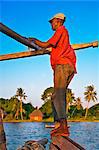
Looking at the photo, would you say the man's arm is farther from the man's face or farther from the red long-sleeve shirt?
the man's face

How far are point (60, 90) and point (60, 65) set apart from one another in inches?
14.6

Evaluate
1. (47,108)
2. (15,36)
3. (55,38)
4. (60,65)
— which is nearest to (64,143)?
(60,65)

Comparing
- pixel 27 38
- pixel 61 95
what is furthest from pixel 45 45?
pixel 61 95

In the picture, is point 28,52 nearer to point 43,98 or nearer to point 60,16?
point 60,16

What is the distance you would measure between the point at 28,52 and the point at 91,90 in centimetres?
9493

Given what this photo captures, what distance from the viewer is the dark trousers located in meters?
5.23

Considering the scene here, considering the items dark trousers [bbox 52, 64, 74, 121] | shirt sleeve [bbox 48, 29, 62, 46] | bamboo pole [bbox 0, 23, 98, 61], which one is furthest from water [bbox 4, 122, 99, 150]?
shirt sleeve [bbox 48, 29, 62, 46]

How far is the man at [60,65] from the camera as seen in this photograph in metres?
5.24

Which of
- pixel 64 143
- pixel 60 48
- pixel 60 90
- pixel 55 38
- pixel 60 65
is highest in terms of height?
pixel 55 38

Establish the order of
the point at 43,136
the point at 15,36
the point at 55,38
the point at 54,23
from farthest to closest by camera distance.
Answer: the point at 43,136
the point at 54,23
the point at 55,38
the point at 15,36

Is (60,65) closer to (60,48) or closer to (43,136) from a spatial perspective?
(60,48)

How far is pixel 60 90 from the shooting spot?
5230mm

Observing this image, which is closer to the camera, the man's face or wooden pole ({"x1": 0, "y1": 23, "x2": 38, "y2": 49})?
wooden pole ({"x1": 0, "y1": 23, "x2": 38, "y2": 49})

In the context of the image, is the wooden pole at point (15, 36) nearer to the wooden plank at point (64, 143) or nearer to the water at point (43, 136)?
the wooden plank at point (64, 143)
